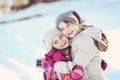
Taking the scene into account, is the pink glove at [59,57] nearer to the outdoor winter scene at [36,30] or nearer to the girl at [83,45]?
the girl at [83,45]

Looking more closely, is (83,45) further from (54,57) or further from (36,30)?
(36,30)

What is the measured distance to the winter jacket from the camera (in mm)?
1868

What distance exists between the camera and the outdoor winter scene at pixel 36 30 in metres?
2.87

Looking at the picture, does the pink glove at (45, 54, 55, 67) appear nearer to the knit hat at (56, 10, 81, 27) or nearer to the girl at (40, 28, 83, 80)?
the girl at (40, 28, 83, 80)

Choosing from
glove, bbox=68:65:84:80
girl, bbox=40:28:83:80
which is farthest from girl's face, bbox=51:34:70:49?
glove, bbox=68:65:84:80

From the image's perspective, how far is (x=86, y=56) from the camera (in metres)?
1.87

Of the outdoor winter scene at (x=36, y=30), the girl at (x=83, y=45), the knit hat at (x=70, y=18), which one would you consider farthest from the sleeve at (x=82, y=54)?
the outdoor winter scene at (x=36, y=30)

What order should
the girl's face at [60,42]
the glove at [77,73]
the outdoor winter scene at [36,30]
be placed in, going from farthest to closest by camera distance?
the outdoor winter scene at [36,30] → the girl's face at [60,42] → the glove at [77,73]

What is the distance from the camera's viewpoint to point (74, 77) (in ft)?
6.06

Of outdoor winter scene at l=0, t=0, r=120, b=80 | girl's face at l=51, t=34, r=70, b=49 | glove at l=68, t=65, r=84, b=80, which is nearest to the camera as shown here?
glove at l=68, t=65, r=84, b=80

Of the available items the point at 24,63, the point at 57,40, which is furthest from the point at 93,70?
the point at 24,63

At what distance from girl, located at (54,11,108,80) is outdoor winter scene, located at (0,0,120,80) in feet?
0.91

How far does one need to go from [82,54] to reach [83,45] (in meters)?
0.04

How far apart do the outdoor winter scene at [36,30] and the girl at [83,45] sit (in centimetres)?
28
